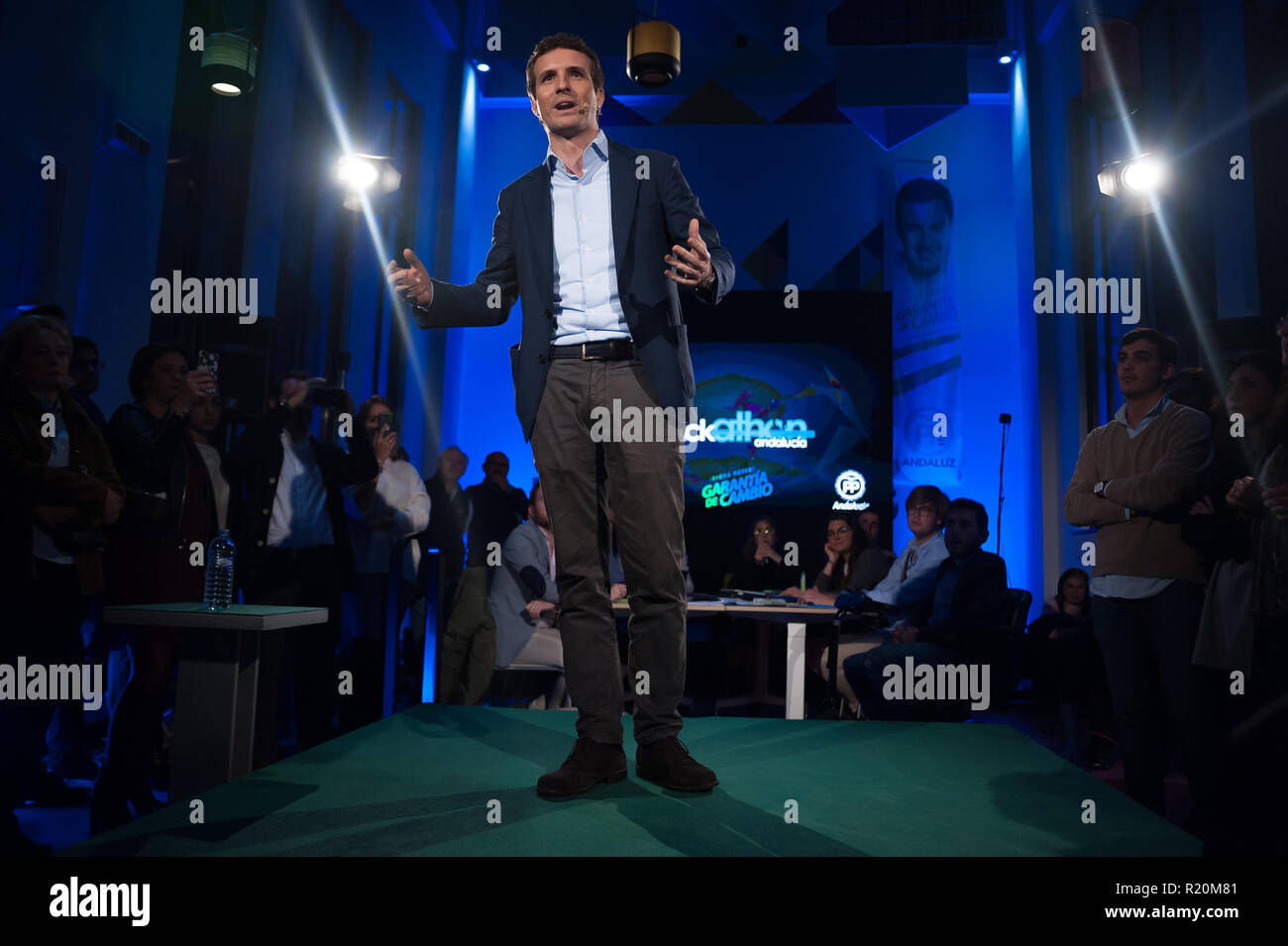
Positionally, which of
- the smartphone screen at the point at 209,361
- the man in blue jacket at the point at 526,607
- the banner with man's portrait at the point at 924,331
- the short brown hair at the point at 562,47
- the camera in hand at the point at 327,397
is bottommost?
the man in blue jacket at the point at 526,607

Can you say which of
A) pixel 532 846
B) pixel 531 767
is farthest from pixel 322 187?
pixel 532 846

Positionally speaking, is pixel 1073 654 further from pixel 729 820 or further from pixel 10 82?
pixel 10 82

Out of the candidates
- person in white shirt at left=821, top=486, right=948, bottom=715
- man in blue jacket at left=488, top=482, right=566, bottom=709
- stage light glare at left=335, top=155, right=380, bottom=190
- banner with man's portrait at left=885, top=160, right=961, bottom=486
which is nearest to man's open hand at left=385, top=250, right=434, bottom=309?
man in blue jacket at left=488, top=482, right=566, bottom=709

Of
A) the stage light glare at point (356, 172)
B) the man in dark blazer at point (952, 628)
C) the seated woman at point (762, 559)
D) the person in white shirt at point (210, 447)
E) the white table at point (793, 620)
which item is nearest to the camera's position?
the person in white shirt at point (210, 447)

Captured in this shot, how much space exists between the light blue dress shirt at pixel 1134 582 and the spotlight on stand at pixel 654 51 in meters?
4.39

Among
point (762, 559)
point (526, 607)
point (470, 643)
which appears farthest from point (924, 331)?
point (470, 643)

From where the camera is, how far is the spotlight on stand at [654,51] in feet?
19.5

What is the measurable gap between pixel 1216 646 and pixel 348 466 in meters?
3.34

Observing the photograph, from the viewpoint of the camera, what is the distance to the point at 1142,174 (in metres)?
5.29

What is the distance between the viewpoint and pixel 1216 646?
2574mm

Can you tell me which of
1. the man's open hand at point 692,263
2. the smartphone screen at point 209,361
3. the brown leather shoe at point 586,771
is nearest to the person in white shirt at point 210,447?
the smartphone screen at point 209,361

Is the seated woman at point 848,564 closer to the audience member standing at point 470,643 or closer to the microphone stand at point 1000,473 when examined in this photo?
the audience member standing at point 470,643

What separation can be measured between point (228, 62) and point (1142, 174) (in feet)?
17.5

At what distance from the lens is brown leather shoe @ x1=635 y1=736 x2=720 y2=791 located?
74.1 inches
